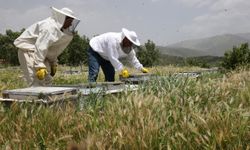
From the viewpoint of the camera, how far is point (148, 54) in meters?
64.2

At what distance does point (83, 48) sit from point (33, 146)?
55.9 m

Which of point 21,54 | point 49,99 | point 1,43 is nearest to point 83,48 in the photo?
point 1,43

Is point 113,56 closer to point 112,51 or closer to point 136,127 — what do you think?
point 112,51

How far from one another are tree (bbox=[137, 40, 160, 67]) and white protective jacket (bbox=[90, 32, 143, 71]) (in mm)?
50006

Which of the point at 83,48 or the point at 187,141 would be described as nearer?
the point at 187,141

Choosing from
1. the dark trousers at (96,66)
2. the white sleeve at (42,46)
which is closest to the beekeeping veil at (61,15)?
the white sleeve at (42,46)

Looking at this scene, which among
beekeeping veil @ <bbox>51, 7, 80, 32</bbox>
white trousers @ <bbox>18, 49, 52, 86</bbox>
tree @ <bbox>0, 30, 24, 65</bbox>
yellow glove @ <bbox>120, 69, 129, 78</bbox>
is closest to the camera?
beekeeping veil @ <bbox>51, 7, 80, 32</bbox>

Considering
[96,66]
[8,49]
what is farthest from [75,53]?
[96,66]

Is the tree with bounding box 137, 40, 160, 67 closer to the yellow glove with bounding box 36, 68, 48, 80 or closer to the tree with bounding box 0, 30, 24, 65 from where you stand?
the tree with bounding box 0, 30, 24, 65

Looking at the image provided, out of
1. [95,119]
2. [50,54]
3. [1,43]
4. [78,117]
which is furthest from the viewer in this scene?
[1,43]

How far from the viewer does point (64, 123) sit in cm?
372

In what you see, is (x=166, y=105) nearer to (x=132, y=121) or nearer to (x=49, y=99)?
(x=132, y=121)

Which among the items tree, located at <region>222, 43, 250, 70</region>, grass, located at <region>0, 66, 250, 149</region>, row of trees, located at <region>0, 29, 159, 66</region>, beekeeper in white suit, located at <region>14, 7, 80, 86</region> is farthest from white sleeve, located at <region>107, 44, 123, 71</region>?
row of trees, located at <region>0, 29, 159, 66</region>

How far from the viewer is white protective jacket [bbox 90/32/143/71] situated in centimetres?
865
